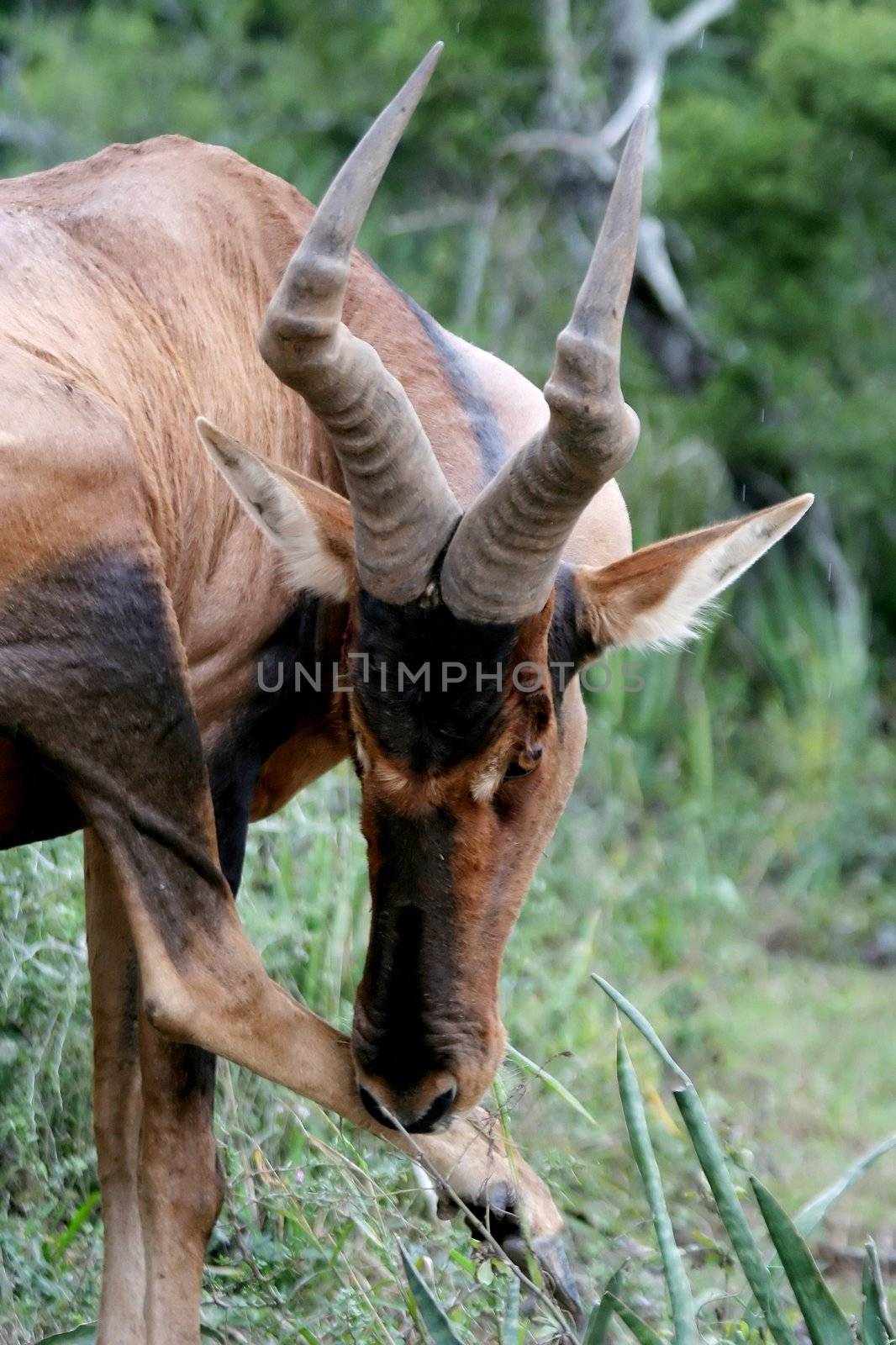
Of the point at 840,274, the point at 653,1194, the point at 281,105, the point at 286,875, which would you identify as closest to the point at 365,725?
Answer: the point at 653,1194

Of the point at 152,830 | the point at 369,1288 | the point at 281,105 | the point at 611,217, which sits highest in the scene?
the point at 281,105

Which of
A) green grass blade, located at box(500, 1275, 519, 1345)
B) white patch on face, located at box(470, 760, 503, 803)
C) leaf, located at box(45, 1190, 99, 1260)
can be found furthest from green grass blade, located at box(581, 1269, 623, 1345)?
leaf, located at box(45, 1190, 99, 1260)

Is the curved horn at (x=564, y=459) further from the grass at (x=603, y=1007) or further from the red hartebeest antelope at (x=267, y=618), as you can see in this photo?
the grass at (x=603, y=1007)

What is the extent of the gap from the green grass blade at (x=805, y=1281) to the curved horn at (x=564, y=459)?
4.00 feet

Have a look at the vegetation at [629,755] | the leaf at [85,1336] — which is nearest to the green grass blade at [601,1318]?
the vegetation at [629,755]

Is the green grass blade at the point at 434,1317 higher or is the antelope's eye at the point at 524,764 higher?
the antelope's eye at the point at 524,764

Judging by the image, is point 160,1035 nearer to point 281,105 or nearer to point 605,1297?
point 605,1297

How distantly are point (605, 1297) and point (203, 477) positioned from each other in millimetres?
2017

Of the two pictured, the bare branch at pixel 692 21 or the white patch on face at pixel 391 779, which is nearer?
the white patch on face at pixel 391 779

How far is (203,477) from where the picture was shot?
13.3 feet

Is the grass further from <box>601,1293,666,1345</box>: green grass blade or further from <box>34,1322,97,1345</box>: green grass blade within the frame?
<box>601,1293,666,1345</box>: green grass blade

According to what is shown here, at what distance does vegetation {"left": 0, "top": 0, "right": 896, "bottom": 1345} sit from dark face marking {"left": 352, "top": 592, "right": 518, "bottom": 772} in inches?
33.9

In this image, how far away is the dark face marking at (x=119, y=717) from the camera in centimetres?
337

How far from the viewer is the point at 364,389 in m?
3.43
